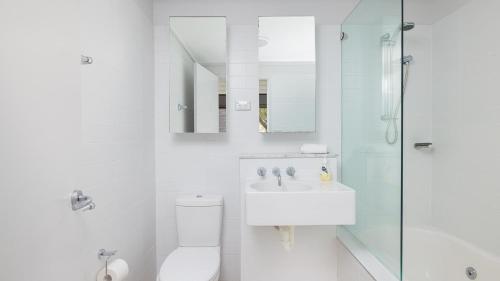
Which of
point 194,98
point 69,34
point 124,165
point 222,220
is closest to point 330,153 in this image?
point 222,220

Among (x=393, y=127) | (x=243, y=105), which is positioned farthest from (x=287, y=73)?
(x=393, y=127)

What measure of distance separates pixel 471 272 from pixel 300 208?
111 cm

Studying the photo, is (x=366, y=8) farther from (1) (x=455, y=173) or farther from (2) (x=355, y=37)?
(1) (x=455, y=173)

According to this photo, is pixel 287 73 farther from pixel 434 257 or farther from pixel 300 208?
pixel 434 257

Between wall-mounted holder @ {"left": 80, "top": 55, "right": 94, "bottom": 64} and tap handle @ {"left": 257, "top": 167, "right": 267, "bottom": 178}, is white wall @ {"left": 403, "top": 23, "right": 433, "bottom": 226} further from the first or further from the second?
wall-mounted holder @ {"left": 80, "top": 55, "right": 94, "bottom": 64}

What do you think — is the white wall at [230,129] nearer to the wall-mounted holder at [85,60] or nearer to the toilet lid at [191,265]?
the toilet lid at [191,265]

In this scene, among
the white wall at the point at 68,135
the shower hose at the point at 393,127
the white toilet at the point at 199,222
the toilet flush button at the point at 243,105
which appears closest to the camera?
the white wall at the point at 68,135

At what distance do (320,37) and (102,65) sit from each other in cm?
157

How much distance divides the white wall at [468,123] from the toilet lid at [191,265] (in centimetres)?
166

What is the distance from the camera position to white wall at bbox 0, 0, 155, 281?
0.82 m

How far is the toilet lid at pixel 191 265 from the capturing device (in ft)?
4.88

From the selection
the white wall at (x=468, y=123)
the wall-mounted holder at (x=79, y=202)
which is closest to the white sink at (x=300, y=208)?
the wall-mounted holder at (x=79, y=202)

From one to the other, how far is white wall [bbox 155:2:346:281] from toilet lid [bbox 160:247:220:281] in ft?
1.12

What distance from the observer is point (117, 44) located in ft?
4.97
